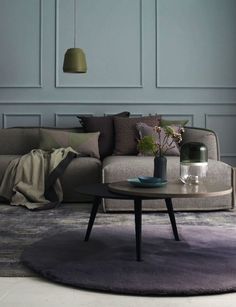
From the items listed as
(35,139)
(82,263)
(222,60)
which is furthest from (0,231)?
(222,60)

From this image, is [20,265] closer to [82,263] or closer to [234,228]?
[82,263]

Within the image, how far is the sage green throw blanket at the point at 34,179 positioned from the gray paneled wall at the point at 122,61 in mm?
1194

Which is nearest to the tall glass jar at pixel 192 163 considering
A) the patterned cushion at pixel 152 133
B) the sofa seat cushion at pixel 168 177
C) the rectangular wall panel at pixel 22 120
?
the sofa seat cushion at pixel 168 177

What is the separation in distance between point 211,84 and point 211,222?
2.41m

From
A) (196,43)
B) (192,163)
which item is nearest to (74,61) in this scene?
(196,43)

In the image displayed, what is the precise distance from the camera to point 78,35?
18.7 feet

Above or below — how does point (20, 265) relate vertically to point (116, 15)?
below

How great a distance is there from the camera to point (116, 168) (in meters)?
4.12

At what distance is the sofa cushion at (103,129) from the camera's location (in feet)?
16.9

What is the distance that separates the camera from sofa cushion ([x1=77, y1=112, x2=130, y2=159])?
5160 mm

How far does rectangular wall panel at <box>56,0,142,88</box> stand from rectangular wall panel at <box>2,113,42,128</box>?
0.45m

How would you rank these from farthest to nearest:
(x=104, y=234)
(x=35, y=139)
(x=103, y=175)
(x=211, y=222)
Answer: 1. (x=35, y=139)
2. (x=103, y=175)
3. (x=211, y=222)
4. (x=104, y=234)

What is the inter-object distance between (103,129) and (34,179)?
100 cm

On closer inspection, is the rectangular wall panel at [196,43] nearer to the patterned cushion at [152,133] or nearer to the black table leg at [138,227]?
the patterned cushion at [152,133]
